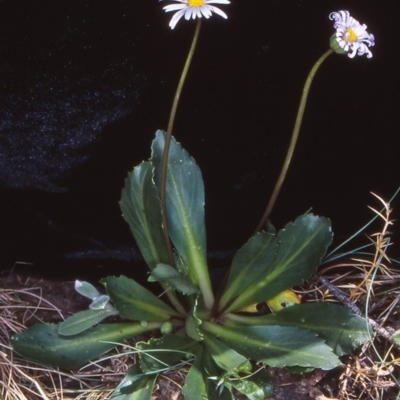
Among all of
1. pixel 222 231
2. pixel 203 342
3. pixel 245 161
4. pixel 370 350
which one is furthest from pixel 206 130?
pixel 370 350

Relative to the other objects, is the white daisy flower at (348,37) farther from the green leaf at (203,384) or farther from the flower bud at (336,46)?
the green leaf at (203,384)

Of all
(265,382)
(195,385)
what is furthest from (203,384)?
(265,382)

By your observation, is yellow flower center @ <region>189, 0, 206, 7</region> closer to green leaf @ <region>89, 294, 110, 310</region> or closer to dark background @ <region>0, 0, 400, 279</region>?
dark background @ <region>0, 0, 400, 279</region>

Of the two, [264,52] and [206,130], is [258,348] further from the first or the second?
[264,52]

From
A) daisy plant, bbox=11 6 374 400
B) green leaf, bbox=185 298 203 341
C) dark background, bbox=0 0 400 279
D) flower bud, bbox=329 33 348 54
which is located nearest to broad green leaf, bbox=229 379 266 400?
daisy plant, bbox=11 6 374 400

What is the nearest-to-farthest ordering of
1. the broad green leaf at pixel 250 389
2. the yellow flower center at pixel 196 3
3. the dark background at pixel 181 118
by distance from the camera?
the yellow flower center at pixel 196 3, the broad green leaf at pixel 250 389, the dark background at pixel 181 118

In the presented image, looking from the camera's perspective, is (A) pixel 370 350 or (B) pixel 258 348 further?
(A) pixel 370 350

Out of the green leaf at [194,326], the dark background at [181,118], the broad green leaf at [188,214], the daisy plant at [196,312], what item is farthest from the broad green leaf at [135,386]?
the dark background at [181,118]

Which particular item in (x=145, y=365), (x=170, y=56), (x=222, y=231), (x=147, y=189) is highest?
(x=170, y=56)
